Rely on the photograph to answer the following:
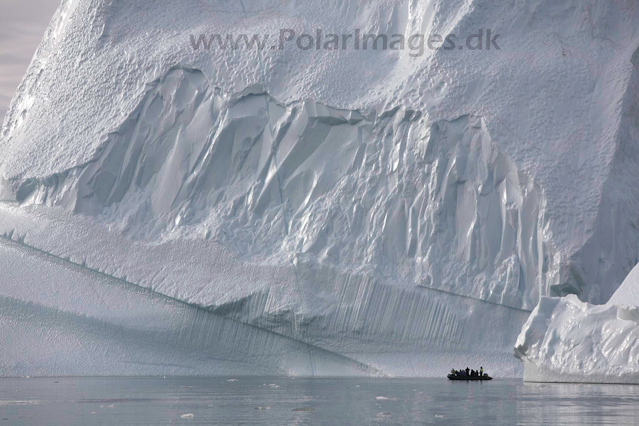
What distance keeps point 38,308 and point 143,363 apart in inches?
85.1

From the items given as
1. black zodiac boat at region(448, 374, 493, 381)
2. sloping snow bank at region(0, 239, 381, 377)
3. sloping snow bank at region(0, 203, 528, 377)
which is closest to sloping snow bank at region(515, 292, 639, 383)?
black zodiac boat at region(448, 374, 493, 381)

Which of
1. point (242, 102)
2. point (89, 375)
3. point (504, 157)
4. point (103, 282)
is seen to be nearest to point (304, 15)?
point (242, 102)

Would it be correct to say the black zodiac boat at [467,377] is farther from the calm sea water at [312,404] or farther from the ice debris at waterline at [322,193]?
the calm sea water at [312,404]

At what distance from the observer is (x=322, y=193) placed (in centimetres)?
1844

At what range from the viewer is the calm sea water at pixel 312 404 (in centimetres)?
786

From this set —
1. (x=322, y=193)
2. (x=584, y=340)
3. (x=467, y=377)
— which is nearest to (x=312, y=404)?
(x=584, y=340)

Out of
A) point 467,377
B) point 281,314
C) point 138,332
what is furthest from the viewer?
point 138,332

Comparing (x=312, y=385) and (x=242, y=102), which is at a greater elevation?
(x=242, y=102)

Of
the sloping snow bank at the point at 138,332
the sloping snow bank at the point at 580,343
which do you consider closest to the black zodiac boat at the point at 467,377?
the sloping snow bank at the point at 580,343

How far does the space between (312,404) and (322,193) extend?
9081 millimetres

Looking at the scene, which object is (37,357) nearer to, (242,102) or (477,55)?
(242,102)

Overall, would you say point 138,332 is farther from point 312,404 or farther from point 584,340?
point 312,404

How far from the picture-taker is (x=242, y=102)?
62.2ft

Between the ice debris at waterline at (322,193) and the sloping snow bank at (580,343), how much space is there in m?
2.33
